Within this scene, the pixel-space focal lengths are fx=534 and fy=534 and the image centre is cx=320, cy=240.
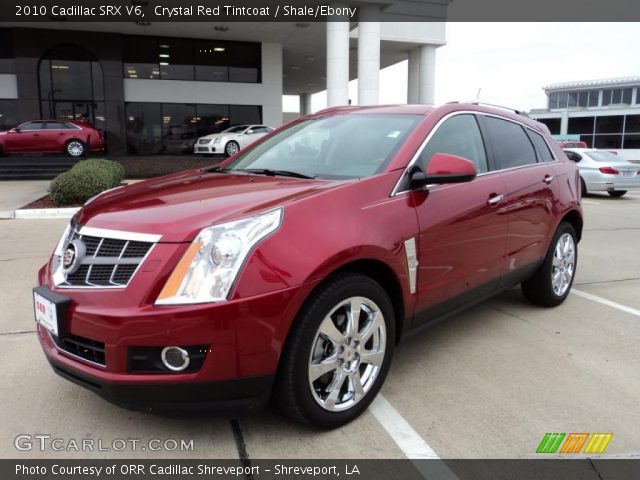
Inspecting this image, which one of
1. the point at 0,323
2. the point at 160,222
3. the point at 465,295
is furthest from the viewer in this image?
the point at 0,323

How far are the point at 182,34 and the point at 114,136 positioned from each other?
18.5 feet

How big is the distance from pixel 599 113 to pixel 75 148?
44.4m

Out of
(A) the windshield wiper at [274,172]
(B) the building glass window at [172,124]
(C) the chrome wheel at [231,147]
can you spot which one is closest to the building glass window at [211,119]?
(B) the building glass window at [172,124]

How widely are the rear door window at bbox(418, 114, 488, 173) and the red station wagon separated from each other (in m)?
18.2

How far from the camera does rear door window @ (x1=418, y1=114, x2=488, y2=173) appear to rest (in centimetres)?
345

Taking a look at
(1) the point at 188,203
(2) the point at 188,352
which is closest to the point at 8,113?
(1) the point at 188,203

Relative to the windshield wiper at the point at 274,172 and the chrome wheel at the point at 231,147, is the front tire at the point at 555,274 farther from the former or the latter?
the chrome wheel at the point at 231,147

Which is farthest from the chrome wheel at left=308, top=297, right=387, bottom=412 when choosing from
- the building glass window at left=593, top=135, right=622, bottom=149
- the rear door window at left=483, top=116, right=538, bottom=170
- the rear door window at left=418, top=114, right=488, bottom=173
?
the building glass window at left=593, top=135, right=622, bottom=149

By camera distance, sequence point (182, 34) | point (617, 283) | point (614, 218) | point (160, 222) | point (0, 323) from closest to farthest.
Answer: point (160, 222) < point (0, 323) < point (617, 283) < point (614, 218) < point (182, 34)

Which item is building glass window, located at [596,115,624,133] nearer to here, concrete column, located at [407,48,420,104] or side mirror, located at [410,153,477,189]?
concrete column, located at [407,48,420,104]

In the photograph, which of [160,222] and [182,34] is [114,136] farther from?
[160,222]

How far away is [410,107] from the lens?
12.5 ft

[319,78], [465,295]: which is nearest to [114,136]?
[319,78]

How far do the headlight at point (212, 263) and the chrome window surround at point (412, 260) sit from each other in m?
0.93
